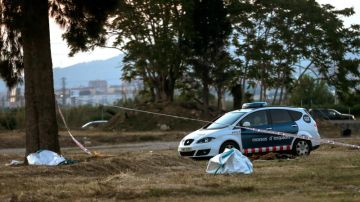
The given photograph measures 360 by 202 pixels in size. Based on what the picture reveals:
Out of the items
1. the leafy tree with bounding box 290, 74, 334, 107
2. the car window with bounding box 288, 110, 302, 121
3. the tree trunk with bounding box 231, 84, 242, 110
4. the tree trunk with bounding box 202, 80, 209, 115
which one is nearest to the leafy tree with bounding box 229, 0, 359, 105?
the tree trunk with bounding box 231, 84, 242, 110

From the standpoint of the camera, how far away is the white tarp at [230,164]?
13.8m

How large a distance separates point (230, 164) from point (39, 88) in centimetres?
557

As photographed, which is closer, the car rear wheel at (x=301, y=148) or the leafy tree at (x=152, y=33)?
the car rear wheel at (x=301, y=148)

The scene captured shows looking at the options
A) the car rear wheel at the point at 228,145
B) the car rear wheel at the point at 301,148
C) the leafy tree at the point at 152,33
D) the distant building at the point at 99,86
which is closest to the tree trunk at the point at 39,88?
the car rear wheel at the point at 228,145

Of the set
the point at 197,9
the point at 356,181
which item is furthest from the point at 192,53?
the point at 356,181

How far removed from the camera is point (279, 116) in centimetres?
2011

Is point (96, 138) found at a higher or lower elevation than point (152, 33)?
lower

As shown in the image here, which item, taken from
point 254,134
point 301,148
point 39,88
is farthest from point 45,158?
point 301,148

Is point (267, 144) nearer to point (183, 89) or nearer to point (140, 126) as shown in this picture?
point (140, 126)

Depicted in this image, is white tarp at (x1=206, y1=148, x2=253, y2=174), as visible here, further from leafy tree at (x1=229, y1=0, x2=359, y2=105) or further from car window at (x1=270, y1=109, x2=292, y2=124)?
leafy tree at (x1=229, y1=0, x2=359, y2=105)

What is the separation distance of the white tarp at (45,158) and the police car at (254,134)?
4.31 m

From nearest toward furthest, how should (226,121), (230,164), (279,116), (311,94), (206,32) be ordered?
1. (230,164)
2. (226,121)
3. (279,116)
4. (206,32)
5. (311,94)

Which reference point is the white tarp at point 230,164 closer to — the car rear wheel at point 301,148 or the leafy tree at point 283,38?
the car rear wheel at point 301,148

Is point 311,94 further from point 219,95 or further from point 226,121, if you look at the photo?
point 226,121
